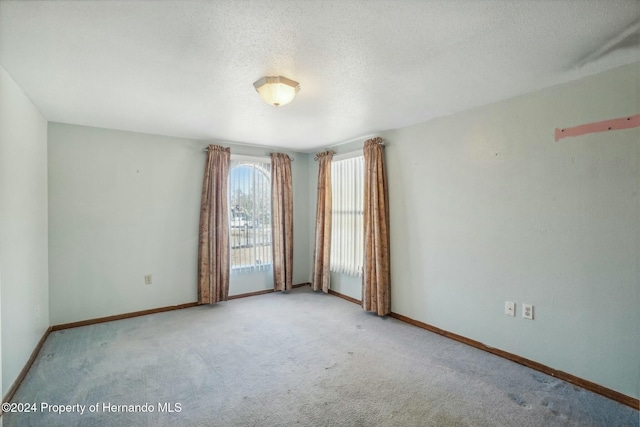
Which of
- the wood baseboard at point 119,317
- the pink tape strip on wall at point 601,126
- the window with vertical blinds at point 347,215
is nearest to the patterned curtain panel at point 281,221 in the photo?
the window with vertical blinds at point 347,215

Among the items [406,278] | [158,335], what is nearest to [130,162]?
[158,335]

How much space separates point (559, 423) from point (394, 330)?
160 cm

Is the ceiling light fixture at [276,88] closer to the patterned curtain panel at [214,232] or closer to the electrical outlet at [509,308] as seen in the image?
the patterned curtain panel at [214,232]

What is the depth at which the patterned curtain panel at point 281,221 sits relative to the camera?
4.82m

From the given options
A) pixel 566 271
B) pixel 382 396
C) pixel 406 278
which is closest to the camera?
pixel 382 396

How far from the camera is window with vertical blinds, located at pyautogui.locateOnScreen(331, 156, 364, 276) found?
14.1 ft

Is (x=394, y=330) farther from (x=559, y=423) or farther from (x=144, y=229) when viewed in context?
(x=144, y=229)

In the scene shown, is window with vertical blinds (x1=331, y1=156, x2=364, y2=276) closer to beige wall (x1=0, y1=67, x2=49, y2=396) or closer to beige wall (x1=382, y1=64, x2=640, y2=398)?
beige wall (x1=382, y1=64, x2=640, y2=398)

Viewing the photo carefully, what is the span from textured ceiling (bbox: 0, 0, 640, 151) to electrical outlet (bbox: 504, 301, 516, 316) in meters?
1.81

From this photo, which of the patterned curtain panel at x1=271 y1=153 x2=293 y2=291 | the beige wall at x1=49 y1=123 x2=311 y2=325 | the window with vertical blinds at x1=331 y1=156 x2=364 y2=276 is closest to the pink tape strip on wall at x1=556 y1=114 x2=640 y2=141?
the window with vertical blinds at x1=331 y1=156 x2=364 y2=276

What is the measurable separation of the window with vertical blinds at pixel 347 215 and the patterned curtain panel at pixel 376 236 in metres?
0.35

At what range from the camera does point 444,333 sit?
322 centimetres

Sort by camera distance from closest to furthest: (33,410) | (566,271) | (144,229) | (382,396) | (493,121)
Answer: (33,410)
(382,396)
(566,271)
(493,121)
(144,229)

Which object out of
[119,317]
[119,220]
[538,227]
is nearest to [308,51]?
[538,227]
